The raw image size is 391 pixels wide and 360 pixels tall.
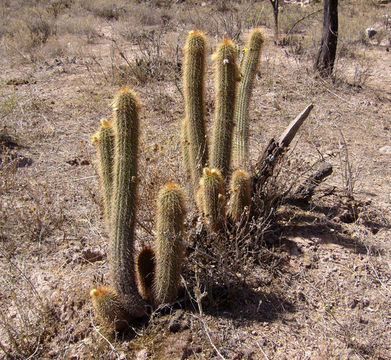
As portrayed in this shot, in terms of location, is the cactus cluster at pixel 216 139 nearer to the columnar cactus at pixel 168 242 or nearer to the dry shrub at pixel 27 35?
the columnar cactus at pixel 168 242

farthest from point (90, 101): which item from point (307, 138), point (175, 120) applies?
point (307, 138)

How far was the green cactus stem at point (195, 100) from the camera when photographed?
10.8ft

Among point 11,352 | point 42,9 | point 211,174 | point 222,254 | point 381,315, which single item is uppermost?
point 42,9

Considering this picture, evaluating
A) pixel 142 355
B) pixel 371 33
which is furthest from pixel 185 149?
pixel 371 33

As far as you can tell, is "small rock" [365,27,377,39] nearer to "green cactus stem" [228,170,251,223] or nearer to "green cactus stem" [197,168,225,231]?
"green cactus stem" [228,170,251,223]

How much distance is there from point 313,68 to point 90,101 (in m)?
4.65

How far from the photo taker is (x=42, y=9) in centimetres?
1445

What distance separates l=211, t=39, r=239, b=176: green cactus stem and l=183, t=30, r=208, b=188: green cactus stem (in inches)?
5.0

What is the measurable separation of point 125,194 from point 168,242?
0.46 m

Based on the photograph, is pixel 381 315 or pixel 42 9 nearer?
pixel 381 315

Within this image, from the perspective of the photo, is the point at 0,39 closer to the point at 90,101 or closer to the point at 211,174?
the point at 90,101

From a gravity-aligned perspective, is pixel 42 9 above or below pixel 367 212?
above

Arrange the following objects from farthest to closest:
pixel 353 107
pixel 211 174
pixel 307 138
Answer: pixel 353 107 < pixel 307 138 < pixel 211 174

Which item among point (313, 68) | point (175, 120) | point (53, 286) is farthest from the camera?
point (313, 68)
